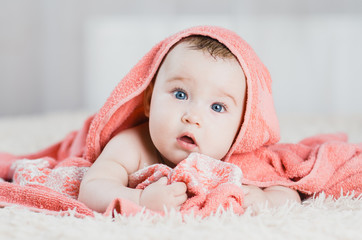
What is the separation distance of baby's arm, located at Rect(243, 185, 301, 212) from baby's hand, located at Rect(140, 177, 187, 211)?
6.0 inches

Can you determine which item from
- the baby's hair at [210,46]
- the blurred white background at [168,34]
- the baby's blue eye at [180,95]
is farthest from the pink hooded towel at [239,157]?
the blurred white background at [168,34]

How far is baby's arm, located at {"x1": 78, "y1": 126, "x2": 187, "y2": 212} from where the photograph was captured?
33.1 inches

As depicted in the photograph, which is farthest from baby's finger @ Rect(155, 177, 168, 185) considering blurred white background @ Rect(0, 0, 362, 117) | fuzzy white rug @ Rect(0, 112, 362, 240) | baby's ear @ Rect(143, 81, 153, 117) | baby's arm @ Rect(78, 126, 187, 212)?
blurred white background @ Rect(0, 0, 362, 117)

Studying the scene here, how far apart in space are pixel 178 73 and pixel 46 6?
8.03 feet

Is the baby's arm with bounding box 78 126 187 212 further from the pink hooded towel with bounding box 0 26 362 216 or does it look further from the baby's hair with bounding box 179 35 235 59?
the baby's hair with bounding box 179 35 235 59

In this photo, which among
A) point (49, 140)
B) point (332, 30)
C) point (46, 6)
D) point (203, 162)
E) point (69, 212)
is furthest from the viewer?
point (46, 6)

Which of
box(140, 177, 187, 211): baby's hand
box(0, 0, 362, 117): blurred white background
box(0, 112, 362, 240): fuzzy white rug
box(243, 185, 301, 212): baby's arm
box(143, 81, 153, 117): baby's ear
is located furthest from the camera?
box(0, 0, 362, 117): blurred white background

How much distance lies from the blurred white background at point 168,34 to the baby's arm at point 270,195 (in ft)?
6.77

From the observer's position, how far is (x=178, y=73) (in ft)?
3.34

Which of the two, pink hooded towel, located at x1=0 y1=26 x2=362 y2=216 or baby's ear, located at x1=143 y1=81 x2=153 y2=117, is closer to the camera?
pink hooded towel, located at x1=0 y1=26 x2=362 y2=216

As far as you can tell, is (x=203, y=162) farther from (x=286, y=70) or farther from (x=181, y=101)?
(x=286, y=70)

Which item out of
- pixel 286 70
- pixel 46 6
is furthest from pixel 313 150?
pixel 46 6

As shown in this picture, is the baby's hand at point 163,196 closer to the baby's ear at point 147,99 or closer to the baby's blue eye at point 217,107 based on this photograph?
the baby's blue eye at point 217,107

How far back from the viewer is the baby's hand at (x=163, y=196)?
831 mm
